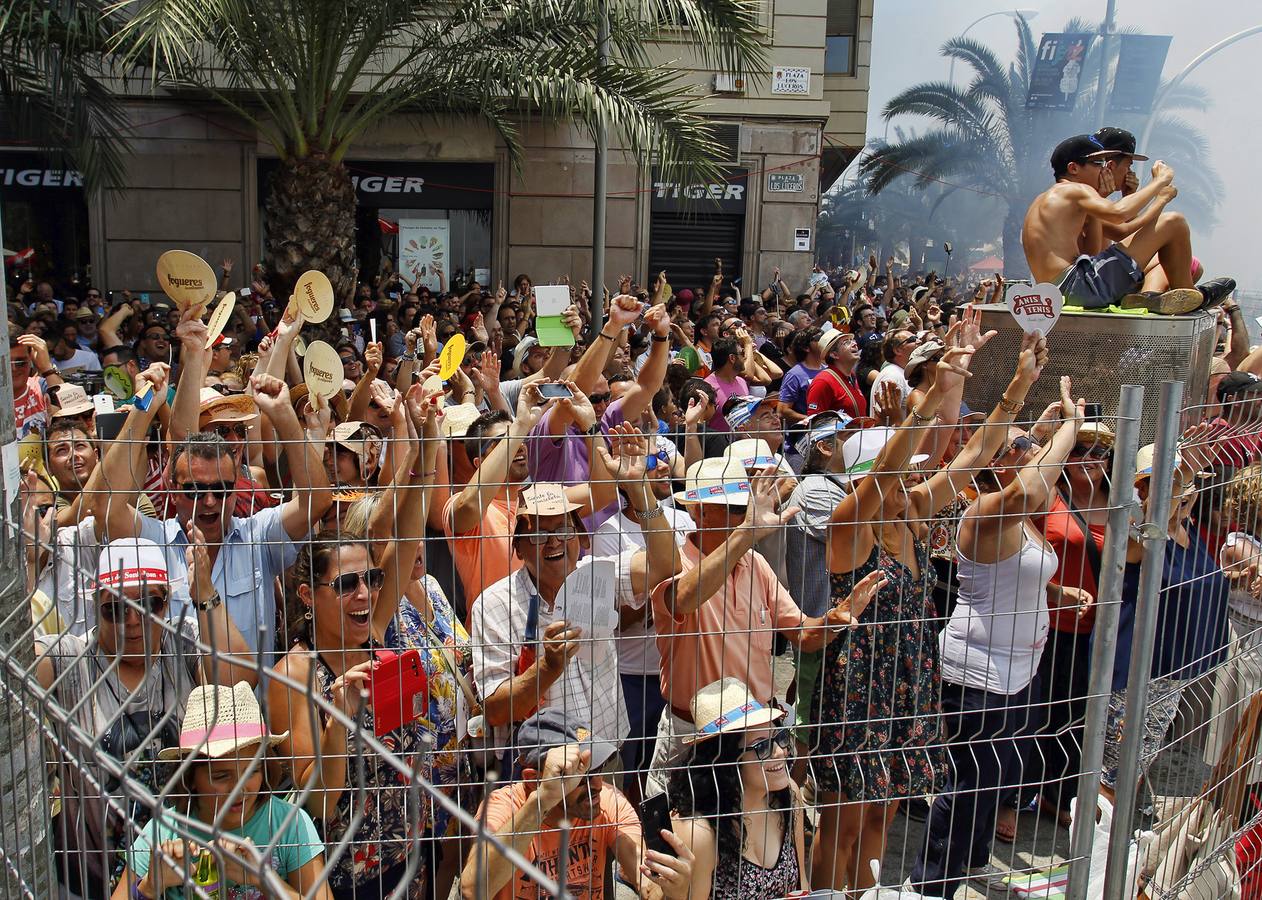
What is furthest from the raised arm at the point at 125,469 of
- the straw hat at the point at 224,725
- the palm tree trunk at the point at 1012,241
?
the palm tree trunk at the point at 1012,241

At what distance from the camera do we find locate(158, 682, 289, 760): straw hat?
2.76 metres

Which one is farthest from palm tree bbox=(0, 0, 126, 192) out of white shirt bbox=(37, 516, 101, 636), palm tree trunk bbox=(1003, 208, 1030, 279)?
palm tree trunk bbox=(1003, 208, 1030, 279)

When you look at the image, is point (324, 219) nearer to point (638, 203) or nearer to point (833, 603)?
point (638, 203)

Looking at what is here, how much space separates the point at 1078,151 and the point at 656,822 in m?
5.06

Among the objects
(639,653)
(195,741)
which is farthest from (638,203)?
(195,741)

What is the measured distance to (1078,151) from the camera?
21.6ft

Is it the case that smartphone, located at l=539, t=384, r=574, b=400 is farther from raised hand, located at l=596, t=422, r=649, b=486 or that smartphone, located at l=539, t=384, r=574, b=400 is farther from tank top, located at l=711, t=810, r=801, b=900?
tank top, located at l=711, t=810, r=801, b=900

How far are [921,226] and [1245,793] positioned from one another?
50.6 m

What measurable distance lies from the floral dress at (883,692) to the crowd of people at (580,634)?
17 millimetres

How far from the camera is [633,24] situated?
1031 centimetres

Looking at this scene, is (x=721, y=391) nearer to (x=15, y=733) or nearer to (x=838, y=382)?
(x=838, y=382)

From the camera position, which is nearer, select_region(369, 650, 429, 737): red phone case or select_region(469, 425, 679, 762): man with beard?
select_region(369, 650, 429, 737): red phone case

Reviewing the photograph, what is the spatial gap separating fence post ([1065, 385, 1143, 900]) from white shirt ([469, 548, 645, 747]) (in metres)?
1.20

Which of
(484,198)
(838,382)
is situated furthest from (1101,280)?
(484,198)
